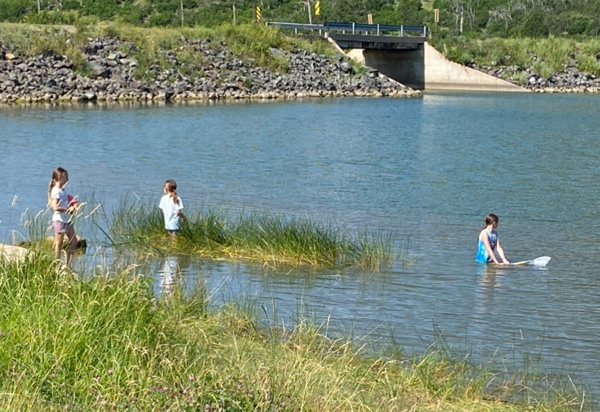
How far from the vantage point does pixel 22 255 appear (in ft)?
32.4

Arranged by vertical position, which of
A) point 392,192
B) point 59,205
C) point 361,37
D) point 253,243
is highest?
point 361,37

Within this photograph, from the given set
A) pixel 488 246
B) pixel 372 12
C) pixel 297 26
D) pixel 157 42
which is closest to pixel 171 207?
pixel 488 246

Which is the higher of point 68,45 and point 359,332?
point 68,45

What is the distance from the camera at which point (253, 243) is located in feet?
48.0

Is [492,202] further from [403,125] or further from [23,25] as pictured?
[23,25]

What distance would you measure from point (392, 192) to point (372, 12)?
273ft

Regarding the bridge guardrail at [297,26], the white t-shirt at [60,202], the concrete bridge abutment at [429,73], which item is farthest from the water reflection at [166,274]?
the concrete bridge abutment at [429,73]

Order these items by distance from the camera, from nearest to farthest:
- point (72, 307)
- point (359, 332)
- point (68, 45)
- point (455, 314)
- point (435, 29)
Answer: point (72, 307), point (359, 332), point (455, 314), point (68, 45), point (435, 29)

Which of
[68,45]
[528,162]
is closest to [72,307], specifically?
[528,162]

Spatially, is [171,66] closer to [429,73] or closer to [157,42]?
[157,42]

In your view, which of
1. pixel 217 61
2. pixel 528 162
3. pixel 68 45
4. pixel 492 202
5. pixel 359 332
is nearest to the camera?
pixel 359 332

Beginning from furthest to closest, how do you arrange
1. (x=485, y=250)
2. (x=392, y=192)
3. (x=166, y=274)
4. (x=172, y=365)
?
1. (x=392, y=192)
2. (x=485, y=250)
3. (x=166, y=274)
4. (x=172, y=365)

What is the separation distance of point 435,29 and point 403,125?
38.3m

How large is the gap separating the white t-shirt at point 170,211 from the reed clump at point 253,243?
202 millimetres
